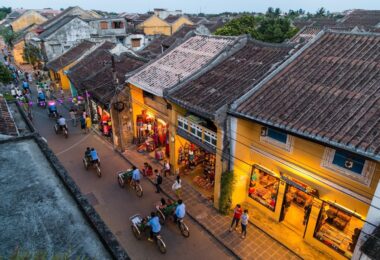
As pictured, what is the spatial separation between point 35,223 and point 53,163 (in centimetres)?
235

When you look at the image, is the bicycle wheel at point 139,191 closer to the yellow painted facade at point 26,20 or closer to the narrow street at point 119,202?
the narrow street at point 119,202

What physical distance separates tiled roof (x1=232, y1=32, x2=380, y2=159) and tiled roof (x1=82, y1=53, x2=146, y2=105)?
11874mm

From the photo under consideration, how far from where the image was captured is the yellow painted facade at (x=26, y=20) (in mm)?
68750

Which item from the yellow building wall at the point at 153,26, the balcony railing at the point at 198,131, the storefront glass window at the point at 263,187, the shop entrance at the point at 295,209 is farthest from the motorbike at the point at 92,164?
the yellow building wall at the point at 153,26

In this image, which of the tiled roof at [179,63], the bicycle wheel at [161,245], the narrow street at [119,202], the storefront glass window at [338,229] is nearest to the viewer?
the storefront glass window at [338,229]

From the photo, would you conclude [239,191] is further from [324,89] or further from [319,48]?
[319,48]

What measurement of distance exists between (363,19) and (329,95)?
129ft

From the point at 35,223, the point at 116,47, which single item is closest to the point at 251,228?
the point at 35,223

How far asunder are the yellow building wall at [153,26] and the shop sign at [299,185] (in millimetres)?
46425

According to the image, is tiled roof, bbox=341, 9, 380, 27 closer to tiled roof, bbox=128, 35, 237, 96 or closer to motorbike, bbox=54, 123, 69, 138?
tiled roof, bbox=128, 35, 237, 96

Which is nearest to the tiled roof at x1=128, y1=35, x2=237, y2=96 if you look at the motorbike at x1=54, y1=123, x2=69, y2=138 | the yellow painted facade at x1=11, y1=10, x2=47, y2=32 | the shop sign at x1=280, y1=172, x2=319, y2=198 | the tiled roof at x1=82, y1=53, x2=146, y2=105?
the tiled roof at x1=82, y1=53, x2=146, y2=105

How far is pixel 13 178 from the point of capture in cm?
736

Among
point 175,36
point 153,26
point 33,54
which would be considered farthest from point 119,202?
point 153,26

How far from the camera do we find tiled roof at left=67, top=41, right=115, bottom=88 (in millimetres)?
26447
